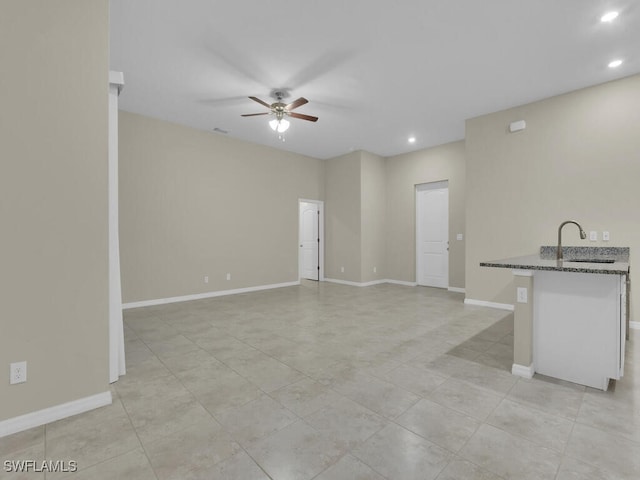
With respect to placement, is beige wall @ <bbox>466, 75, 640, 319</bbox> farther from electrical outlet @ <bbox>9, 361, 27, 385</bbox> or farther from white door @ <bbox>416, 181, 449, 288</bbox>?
electrical outlet @ <bbox>9, 361, 27, 385</bbox>

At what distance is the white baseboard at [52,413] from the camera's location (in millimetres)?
1786

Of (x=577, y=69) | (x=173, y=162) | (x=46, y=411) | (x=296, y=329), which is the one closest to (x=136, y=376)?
(x=46, y=411)

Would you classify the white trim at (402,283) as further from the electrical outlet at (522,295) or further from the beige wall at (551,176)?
the electrical outlet at (522,295)

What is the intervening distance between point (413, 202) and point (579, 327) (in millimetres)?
5093

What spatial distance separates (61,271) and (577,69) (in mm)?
5424

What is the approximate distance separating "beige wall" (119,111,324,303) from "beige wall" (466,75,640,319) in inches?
154

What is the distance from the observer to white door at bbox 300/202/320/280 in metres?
8.00

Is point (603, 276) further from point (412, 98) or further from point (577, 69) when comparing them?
point (412, 98)

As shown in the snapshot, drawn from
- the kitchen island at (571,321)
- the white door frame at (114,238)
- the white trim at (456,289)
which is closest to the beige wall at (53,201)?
the white door frame at (114,238)

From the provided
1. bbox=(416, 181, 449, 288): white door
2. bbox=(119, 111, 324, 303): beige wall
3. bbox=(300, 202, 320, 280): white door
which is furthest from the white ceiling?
bbox=(300, 202, 320, 280): white door

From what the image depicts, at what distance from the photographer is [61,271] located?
195 centimetres

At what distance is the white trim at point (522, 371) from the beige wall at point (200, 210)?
496cm

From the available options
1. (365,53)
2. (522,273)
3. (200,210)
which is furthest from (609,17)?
(200,210)

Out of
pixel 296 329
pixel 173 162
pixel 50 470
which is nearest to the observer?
pixel 50 470
